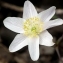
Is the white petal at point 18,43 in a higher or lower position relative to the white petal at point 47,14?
lower

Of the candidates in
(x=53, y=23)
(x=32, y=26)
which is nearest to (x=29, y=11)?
(x=32, y=26)

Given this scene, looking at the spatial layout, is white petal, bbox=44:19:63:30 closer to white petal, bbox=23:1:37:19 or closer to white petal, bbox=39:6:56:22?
white petal, bbox=39:6:56:22

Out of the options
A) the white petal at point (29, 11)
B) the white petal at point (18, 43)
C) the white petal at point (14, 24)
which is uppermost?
the white petal at point (29, 11)

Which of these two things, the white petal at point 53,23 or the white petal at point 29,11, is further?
the white petal at point 29,11

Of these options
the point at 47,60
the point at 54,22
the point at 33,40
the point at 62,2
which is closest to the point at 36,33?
the point at 33,40

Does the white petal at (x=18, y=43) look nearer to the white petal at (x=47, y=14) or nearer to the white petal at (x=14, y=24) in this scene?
the white petal at (x=14, y=24)

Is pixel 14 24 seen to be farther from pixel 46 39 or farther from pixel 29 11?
pixel 46 39

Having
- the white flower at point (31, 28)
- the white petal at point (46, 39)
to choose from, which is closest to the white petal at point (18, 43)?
the white flower at point (31, 28)

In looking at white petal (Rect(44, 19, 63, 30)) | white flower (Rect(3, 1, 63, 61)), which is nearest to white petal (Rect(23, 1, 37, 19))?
white flower (Rect(3, 1, 63, 61))
